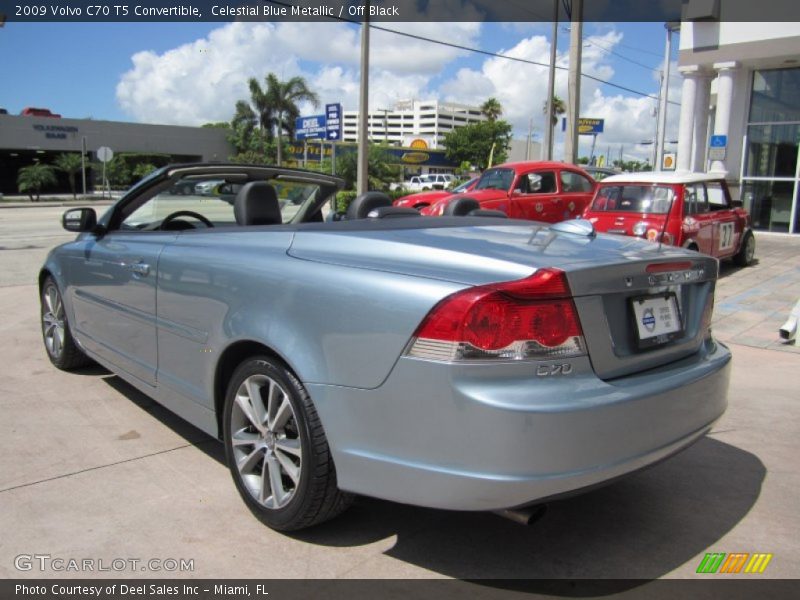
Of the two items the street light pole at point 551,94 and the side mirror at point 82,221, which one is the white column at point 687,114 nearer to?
the street light pole at point 551,94

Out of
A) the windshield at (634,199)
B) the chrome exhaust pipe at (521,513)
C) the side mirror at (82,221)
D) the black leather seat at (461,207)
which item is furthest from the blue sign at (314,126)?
the chrome exhaust pipe at (521,513)

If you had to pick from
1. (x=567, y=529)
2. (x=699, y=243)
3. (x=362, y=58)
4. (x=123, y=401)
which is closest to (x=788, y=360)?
(x=699, y=243)

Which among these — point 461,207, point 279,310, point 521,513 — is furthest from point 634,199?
point 521,513

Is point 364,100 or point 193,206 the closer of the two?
point 193,206

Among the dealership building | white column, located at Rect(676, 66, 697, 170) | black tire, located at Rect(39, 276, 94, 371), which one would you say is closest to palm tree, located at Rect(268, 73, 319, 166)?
the dealership building

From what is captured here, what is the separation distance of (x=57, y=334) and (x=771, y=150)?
17931 mm

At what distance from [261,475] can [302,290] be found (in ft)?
2.93

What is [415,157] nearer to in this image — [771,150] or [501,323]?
[771,150]

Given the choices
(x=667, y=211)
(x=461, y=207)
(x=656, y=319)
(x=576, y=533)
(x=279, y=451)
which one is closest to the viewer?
(x=656, y=319)

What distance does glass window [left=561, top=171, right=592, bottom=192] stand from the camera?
12.9 meters

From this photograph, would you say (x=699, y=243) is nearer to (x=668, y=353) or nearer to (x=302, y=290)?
(x=668, y=353)

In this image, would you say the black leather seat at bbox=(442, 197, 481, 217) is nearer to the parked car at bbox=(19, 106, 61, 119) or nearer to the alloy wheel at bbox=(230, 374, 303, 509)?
the alloy wheel at bbox=(230, 374, 303, 509)

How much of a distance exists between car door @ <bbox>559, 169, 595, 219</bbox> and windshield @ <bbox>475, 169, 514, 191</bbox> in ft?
3.83

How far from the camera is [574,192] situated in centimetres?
1296
